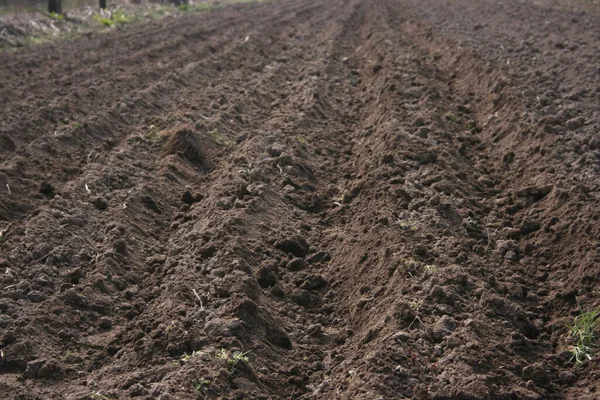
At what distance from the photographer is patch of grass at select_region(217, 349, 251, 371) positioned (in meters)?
4.65

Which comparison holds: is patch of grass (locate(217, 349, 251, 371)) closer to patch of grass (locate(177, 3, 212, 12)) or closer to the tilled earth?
the tilled earth

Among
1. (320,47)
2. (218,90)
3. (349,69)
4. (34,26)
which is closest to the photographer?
(218,90)

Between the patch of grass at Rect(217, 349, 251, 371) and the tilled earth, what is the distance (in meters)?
0.01

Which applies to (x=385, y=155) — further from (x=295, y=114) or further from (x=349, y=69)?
(x=349, y=69)

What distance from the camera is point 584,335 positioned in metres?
5.04

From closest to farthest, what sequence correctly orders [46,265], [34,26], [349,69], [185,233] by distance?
[46,265] → [185,233] → [349,69] → [34,26]

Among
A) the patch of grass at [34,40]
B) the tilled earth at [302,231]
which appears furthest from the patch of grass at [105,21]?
the tilled earth at [302,231]

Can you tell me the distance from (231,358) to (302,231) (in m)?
2.32

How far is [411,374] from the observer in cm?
455

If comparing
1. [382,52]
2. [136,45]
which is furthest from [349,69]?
[136,45]

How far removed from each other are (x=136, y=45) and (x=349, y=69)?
5.09m

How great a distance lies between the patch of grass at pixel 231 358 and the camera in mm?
4652

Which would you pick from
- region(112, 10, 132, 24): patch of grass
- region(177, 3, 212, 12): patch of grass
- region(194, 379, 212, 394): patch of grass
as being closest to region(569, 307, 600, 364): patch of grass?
region(194, 379, 212, 394): patch of grass

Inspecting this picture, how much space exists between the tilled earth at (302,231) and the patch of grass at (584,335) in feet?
0.23
